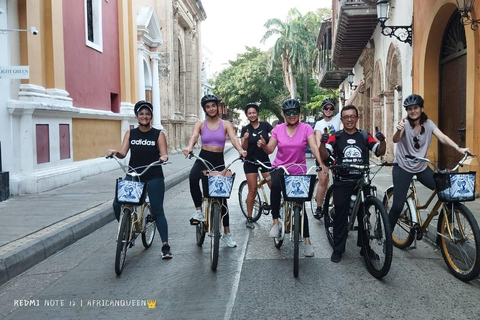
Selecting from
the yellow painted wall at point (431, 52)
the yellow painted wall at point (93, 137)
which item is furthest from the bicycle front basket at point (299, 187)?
the yellow painted wall at point (93, 137)

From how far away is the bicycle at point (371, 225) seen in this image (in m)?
4.55

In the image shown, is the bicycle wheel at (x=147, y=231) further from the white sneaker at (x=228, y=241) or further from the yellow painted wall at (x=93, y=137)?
the yellow painted wall at (x=93, y=137)

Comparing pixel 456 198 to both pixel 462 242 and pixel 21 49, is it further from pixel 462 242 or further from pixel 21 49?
pixel 21 49

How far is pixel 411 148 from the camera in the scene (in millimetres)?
5352

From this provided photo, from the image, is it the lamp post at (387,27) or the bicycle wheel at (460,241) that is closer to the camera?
the bicycle wheel at (460,241)

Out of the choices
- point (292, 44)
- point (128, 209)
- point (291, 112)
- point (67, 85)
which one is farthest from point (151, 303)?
point (292, 44)

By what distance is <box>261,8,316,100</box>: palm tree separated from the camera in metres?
46.0

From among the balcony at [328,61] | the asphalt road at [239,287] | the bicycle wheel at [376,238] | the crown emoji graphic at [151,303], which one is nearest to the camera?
the asphalt road at [239,287]

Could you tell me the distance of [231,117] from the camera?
79938mm

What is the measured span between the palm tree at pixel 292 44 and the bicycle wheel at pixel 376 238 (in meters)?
42.3

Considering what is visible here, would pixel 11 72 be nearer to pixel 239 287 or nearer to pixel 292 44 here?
pixel 239 287

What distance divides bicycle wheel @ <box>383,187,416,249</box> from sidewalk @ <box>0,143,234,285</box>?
4141 millimetres

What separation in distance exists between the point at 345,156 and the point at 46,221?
14.5 ft

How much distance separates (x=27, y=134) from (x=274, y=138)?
648cm
